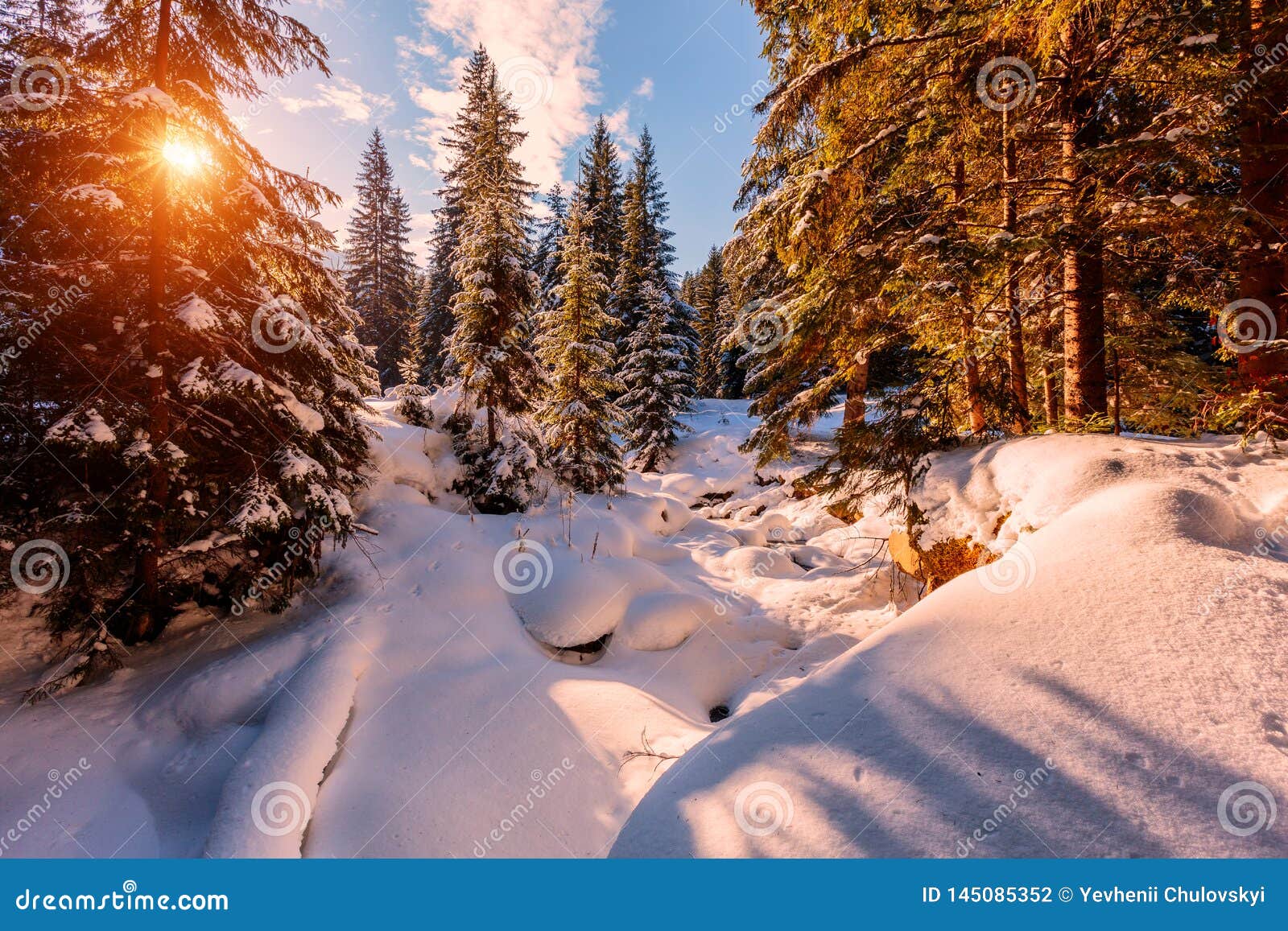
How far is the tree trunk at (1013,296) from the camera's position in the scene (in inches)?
250

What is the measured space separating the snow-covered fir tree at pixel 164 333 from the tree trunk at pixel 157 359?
2 cm

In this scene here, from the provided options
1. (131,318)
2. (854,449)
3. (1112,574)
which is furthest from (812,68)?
(131,318)

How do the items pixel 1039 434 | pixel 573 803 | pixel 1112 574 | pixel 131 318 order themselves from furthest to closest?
pixel 1039 434 < pixel 131 318 < pixel 573 803 < pixel 1112 574

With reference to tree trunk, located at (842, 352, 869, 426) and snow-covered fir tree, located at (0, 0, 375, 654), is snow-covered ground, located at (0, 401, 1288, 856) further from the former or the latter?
tree trunk, located at (842, 352, 869, 426)

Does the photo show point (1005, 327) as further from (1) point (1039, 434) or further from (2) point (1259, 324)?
(2) point (1259, 324)

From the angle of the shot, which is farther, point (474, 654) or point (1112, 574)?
point (474, 654)

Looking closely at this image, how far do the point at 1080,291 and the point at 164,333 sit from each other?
1128 centimetres

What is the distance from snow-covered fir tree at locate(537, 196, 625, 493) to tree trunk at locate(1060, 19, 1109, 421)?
1056cm

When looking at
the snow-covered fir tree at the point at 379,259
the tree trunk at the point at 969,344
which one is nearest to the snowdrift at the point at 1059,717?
the tree trunk at the point at 969,344

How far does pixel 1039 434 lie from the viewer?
605 cm

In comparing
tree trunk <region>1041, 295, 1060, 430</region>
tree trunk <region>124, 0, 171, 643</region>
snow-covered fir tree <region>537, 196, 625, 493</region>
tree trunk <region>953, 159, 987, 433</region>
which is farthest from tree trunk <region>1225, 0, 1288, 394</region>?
snow-covered fir tree <region>537, 196, 625, 493</region>

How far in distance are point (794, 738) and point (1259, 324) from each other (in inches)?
271

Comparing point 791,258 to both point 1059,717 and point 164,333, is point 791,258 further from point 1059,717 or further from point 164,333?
point 164,333

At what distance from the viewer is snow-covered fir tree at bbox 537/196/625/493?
14.4 meters
